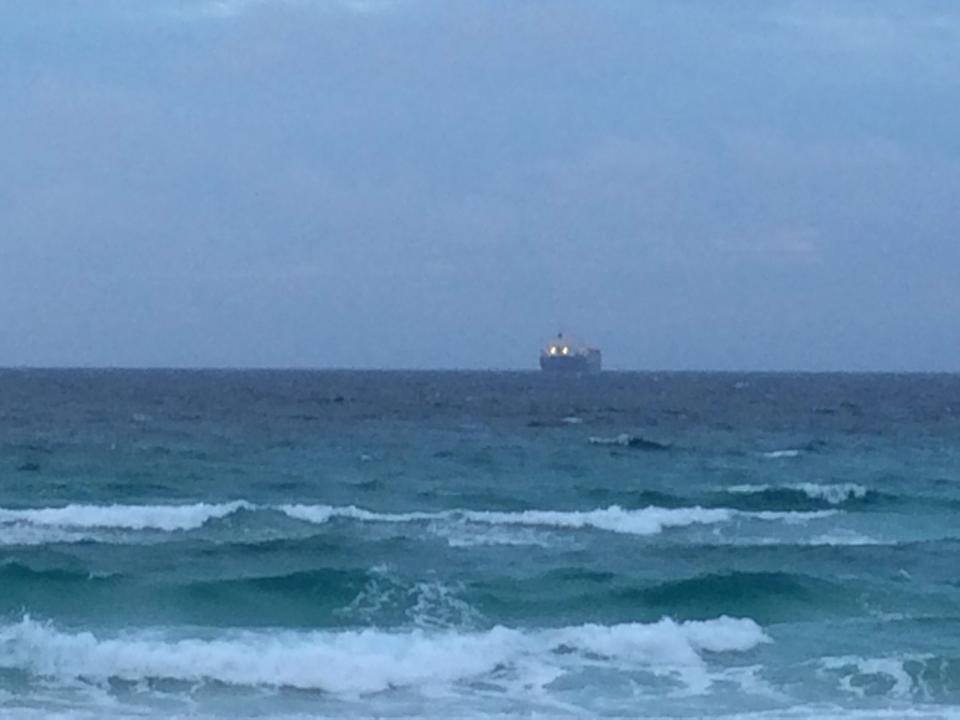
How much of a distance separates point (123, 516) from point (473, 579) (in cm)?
866

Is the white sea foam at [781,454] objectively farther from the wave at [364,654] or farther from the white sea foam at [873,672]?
the white sea foam at [873,672]

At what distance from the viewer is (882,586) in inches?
877

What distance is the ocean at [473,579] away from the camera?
1611cm

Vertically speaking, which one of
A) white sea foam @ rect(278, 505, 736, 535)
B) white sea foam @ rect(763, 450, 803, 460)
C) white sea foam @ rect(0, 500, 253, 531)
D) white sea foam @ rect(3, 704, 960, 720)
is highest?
white sea foam @ rect(763, 450, 803, 460)

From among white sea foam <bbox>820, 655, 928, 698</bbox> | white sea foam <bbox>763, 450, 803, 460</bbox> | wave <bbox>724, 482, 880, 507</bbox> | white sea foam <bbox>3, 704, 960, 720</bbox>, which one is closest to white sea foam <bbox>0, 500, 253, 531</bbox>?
wave <bbox>724, 482, 880, 507</bbox>

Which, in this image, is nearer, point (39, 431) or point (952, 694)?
point (952, 694)

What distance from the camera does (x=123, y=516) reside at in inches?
1090

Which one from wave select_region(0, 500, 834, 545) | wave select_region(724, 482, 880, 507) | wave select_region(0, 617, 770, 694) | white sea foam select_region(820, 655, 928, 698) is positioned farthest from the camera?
wave select_region(724, 482, 880, 507)

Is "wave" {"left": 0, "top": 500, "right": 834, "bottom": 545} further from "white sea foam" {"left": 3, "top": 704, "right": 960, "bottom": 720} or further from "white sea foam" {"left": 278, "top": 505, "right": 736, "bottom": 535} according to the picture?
"white sea foam" {"left": 3, "top": 704, "right": 960, "bottom": 720}

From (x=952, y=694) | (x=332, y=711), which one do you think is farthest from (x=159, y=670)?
(x=952, y=694)

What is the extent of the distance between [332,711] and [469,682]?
1.93m

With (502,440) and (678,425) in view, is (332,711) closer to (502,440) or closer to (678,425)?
(502,440)

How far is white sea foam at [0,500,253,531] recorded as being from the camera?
27.0 meters

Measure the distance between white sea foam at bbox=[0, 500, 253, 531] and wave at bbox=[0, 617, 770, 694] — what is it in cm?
843
